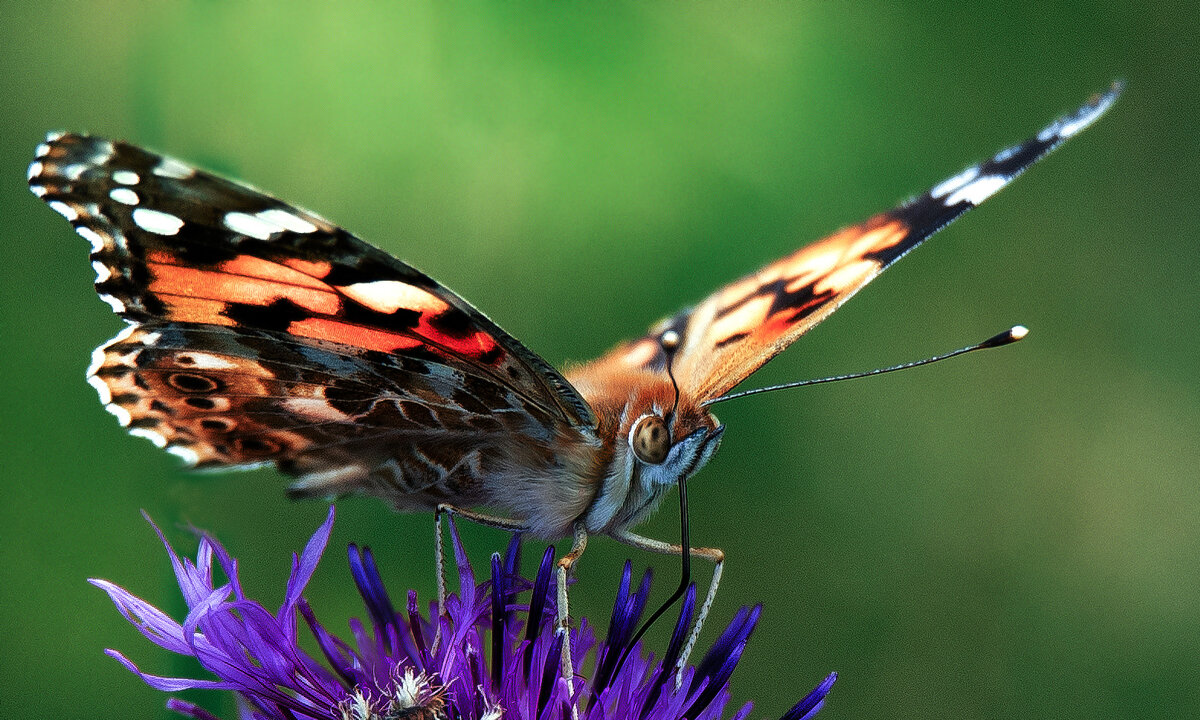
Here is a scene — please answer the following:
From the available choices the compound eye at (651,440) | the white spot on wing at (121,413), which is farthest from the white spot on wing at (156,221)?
the compound eye at (651,440)

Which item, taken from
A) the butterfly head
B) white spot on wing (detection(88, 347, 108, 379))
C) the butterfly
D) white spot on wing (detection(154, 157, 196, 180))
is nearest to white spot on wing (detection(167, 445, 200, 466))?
the butterfly

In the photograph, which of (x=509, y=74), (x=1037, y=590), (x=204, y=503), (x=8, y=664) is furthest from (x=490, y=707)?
(x=1037, y=590)

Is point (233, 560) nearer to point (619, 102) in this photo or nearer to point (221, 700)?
point (221, 700)

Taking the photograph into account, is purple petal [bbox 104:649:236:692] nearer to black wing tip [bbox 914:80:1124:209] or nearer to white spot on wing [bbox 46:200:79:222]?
white spot on wing [bbox 46:200:79:222]

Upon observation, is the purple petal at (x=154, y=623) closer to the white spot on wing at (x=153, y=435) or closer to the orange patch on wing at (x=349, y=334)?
the white spot on wing at (x=153, y=435)

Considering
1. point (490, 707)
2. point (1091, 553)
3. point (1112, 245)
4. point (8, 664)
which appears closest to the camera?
point (490, 707)
